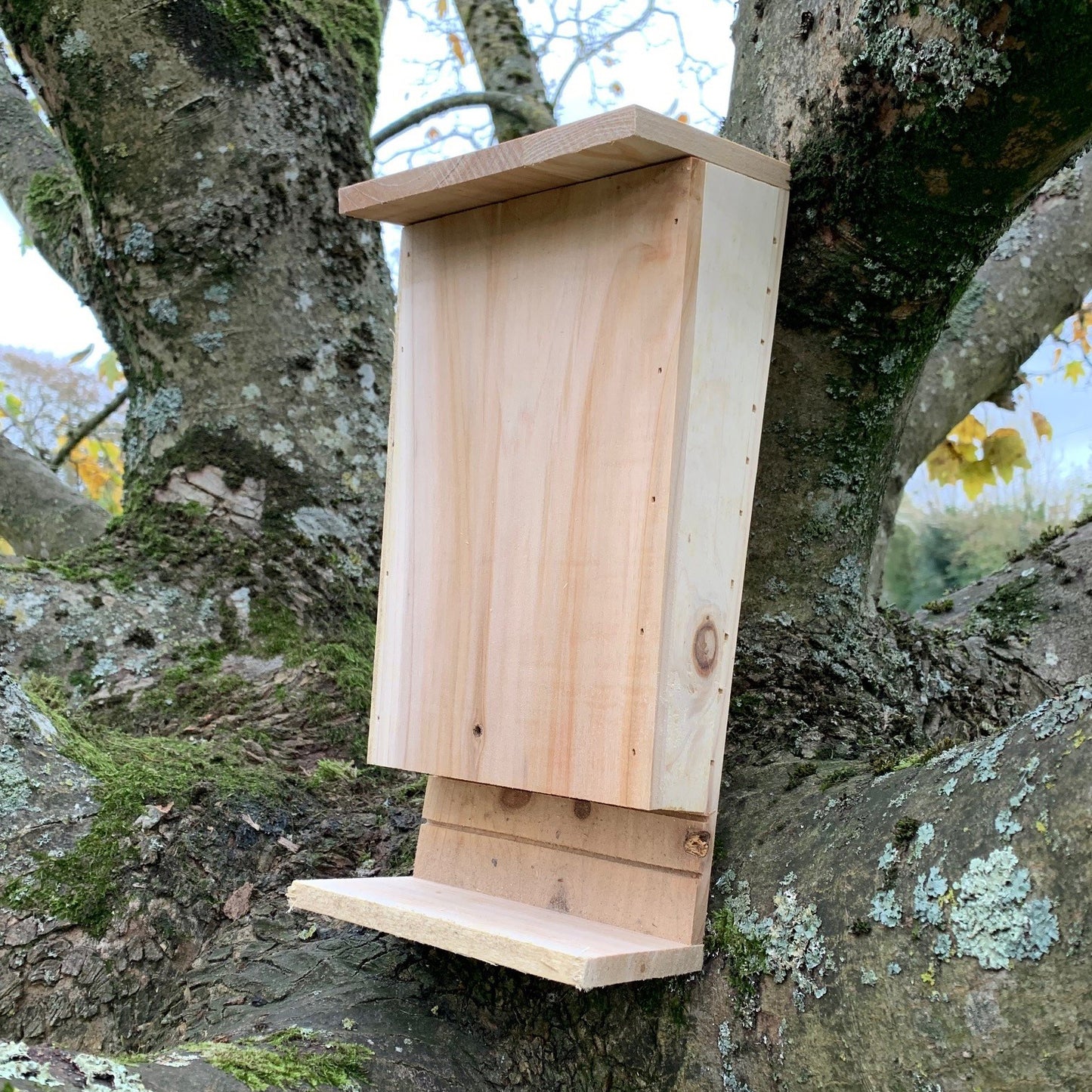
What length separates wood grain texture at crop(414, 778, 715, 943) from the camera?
153 cm

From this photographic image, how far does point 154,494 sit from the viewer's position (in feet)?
8.26

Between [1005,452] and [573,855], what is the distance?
88.8 inches

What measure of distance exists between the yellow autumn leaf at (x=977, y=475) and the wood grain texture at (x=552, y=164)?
80.7 inches

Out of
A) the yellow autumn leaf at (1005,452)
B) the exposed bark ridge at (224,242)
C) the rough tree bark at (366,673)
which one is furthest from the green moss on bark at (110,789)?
the yellow autumn leaf at (1005,452)

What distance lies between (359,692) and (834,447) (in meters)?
1.01

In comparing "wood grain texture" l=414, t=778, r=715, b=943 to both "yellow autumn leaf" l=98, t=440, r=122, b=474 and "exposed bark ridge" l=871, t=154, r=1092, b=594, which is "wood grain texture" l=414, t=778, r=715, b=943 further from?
"yellow autumn leaf" l=98, t=440, r=122, b=474

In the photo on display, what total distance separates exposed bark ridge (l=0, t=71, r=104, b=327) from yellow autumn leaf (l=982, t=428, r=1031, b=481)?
2.40 meters

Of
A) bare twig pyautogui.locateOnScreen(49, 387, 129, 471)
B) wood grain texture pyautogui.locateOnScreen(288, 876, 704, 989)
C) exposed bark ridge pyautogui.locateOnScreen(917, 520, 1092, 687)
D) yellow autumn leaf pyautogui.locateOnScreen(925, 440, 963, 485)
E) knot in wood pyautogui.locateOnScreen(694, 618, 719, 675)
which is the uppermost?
Answer: yellow autumn leaf pyautogui.locateOnScreen(925, 440, 963, 485)

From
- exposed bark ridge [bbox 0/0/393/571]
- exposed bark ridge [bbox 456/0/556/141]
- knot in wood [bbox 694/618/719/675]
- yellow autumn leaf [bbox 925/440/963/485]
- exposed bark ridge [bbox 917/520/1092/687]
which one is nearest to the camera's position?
knot in wood [bbox 694/618/719/675]

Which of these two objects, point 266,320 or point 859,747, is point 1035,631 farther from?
point 266,320

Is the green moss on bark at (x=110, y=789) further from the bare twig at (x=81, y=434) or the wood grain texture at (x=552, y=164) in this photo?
the bare twig at (x=81, y=434)

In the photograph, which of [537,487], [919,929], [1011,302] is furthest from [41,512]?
[919,929]

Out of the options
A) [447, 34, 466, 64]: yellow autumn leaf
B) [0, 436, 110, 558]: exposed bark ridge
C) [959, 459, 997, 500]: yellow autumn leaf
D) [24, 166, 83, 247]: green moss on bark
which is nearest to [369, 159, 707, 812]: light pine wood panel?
[24, 166, 83, 247]: green moss on bark

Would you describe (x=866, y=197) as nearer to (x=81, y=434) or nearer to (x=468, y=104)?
(x=468, y=104)
